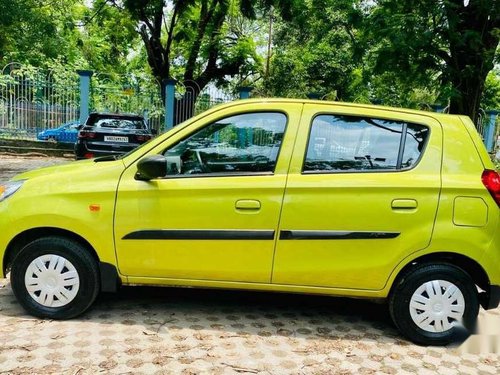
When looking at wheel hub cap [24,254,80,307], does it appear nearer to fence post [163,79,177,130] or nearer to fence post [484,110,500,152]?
fence post [163,79,177,130]

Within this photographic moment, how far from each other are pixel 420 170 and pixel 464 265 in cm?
80

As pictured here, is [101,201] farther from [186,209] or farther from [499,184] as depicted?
[499,184]

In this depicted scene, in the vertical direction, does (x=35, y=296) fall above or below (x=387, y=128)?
below

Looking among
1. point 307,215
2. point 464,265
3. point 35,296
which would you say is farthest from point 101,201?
point 464,265

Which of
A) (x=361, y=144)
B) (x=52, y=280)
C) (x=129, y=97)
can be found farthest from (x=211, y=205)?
(x=129, y=97)

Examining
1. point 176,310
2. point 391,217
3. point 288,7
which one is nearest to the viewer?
point 391,217

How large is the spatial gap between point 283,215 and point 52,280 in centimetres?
177

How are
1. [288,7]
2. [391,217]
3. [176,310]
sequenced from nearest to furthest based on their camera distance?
[391,217] → [176,310] → [288,7]

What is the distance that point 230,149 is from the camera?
3.66 meters

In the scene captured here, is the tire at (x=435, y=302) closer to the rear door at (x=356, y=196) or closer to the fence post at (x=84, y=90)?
the rear door at (x=356, y=196)

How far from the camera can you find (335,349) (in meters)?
3.52

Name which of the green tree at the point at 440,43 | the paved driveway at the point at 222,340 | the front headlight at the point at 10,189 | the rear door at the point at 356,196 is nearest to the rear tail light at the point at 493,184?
the rear door at the point at 356,196

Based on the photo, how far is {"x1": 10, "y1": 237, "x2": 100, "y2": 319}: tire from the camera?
3604mm

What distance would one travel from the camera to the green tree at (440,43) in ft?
24.4
